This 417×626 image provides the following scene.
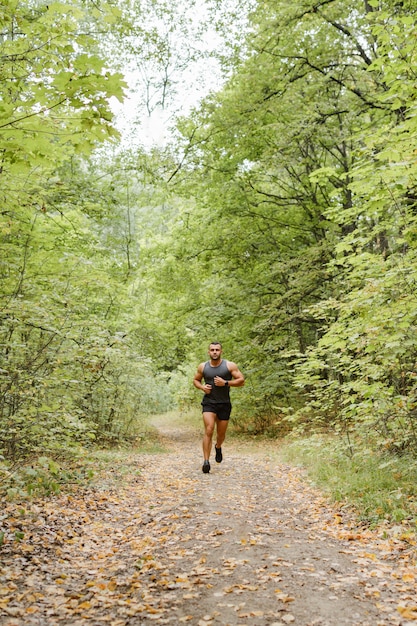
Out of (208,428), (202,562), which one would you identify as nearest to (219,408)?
(208,428)

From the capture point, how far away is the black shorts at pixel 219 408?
341 inches

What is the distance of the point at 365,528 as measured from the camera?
18.4ft

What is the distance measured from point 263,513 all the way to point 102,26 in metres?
13.5

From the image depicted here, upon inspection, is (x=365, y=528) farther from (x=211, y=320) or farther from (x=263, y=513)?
(x=211, y=320)

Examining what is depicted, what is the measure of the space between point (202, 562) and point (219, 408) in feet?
14.0

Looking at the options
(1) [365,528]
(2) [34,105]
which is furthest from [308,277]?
(2) [34,105]

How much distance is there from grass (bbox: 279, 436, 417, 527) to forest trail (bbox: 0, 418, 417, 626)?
293mm

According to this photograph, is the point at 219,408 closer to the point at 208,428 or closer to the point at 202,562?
the point at 208,428

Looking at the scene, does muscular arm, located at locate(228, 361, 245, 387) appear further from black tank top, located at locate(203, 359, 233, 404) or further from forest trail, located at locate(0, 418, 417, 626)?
forest trail, located at locate(0, 418, 417, 626)

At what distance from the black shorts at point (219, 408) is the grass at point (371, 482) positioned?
162 centimetres

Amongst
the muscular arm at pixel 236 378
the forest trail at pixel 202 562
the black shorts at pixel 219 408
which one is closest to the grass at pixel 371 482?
the forest trail at pixel 202 562

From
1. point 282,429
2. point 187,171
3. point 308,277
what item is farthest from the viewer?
point 282,429

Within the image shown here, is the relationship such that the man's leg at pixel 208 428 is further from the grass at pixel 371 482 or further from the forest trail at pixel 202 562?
the grass at pixel 371 482

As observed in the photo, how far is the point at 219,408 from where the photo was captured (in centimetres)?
870
